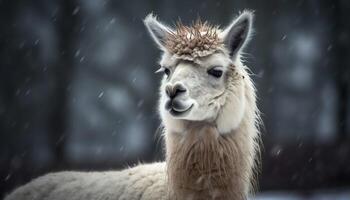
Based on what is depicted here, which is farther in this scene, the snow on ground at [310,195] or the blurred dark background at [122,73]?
the blurred dark background at [122,73]

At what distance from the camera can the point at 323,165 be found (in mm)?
8875

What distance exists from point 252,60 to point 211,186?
6.87 meters

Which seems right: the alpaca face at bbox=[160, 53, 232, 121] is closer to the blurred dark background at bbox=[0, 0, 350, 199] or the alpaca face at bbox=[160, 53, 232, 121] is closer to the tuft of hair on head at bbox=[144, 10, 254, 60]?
the tuft of hair on head at bbox=[144, 10, 254, 60]

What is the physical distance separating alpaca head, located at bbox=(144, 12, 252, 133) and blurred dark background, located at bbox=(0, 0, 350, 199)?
5.14m

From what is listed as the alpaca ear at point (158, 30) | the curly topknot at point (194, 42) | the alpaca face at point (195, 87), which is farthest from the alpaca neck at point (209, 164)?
the alpaca ear at point (158, 30)

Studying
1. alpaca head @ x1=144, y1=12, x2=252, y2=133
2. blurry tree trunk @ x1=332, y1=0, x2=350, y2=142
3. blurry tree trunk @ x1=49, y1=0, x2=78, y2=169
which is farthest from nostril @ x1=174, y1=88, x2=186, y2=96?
blurry tree trunk @ x1=332, y1=0, x2=350, y2=142

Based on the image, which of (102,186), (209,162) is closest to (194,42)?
(209,162)

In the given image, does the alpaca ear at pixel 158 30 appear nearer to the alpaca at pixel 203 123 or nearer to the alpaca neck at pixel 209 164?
the alpaca at pixel 203 123

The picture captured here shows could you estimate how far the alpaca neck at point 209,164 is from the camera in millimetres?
3902

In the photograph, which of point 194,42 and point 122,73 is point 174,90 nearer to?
point 194,42

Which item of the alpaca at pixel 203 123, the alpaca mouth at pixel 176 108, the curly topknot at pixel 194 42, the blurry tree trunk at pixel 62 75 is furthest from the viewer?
the blurry tree trunk at pixel 62 75

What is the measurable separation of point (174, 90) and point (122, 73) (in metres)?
7.23

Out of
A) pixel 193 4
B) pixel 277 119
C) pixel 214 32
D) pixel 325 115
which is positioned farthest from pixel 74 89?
pixel 214 32

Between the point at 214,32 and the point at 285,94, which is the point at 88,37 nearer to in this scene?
the point at 285,94
